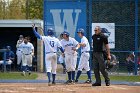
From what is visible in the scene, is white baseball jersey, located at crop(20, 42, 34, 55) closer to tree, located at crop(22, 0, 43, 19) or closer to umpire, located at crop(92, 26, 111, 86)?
umpire, located at crop(92, 26, 111, 86)

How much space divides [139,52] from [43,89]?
31.5 feet

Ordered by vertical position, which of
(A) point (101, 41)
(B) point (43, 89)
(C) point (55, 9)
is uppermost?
(C) point (55, 9)

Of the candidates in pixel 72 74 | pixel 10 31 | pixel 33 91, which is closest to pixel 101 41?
pixel 72 74

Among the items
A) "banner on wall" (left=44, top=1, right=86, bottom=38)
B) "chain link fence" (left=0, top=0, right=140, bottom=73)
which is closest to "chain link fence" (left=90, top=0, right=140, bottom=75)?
"chain link fence" (left=0, top=0, right=140, bottom=73)

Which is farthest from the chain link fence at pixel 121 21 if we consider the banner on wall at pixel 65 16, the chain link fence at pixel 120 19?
the banner on wall at pixel 65 16

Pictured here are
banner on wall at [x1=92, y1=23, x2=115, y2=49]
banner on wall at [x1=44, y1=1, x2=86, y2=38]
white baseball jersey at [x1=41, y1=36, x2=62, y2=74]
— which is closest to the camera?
white baseball jersey at [x1=41, y1=36, x2=62, y2=74]

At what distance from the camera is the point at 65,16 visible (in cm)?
2225

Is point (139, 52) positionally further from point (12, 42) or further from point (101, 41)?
point (12, 42)

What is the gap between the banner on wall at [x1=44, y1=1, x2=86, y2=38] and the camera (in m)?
22.1

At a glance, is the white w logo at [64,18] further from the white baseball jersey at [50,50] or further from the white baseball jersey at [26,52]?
the white baseball jersey at [50,50]

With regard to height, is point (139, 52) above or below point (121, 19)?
below

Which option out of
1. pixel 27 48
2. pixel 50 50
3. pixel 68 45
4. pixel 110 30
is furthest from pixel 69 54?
Result: pixel 110 30

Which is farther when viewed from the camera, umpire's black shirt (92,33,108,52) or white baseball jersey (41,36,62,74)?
white baseball jersey (41,36,62,74)

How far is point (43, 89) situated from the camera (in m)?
13.7
